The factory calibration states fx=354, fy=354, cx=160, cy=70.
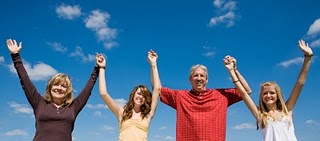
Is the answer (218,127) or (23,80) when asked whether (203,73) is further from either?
(23,80)

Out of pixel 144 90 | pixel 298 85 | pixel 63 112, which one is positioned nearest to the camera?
pixel 63 112

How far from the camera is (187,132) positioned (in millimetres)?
8625

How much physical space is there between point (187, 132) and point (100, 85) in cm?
256

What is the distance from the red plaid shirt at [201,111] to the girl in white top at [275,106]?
1.84 ft

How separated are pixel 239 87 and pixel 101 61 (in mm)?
3678

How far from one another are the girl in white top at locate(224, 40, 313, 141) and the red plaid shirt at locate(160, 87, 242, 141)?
22.1 inches

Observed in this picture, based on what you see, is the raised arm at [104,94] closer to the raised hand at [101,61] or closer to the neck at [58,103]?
the raised hand at [101,61]

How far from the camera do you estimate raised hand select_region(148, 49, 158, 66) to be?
30.9ft

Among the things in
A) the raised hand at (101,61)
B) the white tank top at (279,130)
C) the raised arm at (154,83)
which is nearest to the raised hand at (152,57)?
the raised arm at (154,83)

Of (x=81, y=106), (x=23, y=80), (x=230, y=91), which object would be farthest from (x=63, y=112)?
(x=230, y=91)

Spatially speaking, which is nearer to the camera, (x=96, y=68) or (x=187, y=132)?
(x=187, y=132)

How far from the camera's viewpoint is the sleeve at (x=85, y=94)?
8.65 meters

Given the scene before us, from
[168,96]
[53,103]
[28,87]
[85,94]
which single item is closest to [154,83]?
[168,96]

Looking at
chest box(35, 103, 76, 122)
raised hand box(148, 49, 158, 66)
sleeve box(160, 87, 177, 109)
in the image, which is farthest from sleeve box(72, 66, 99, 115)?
sleeve box(160, 87, 177, 109)
